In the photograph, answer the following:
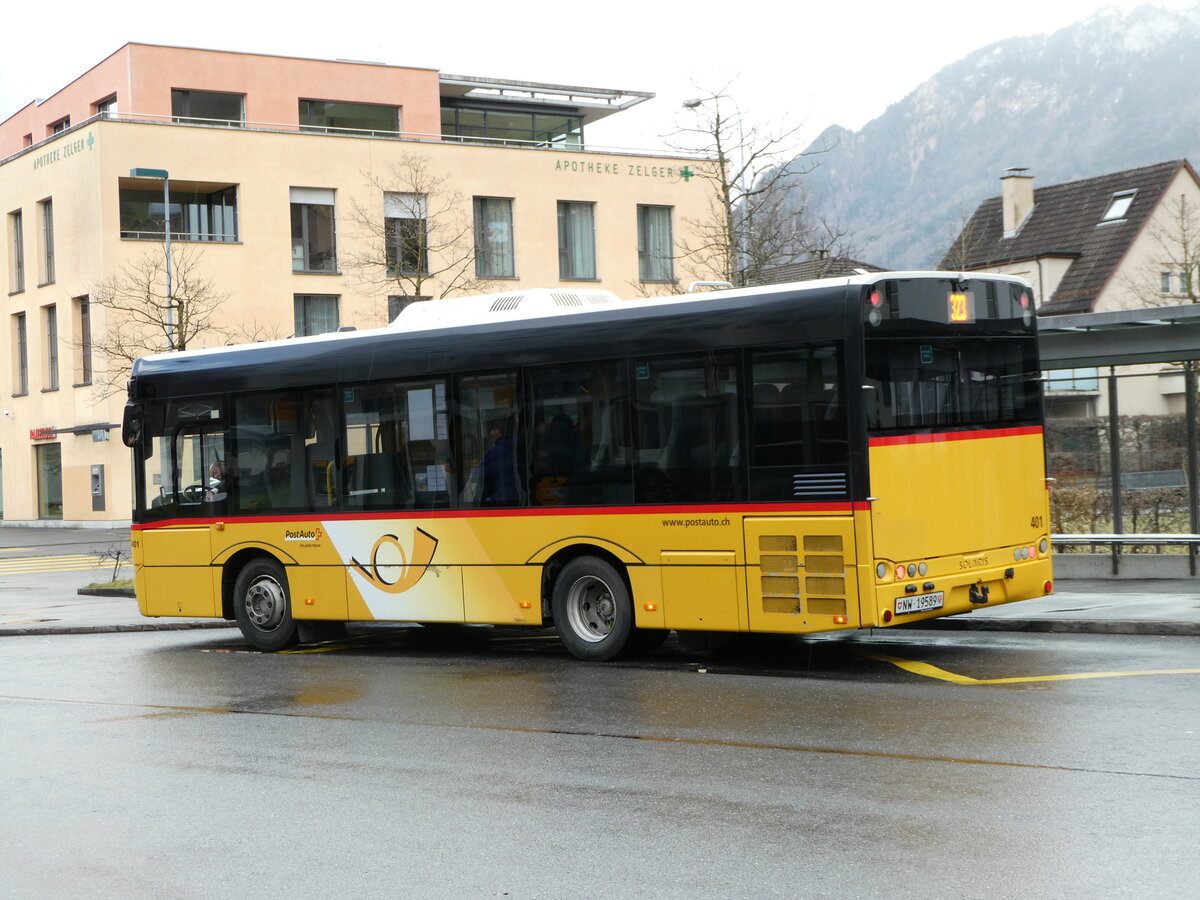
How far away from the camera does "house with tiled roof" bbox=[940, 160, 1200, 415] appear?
58156mm

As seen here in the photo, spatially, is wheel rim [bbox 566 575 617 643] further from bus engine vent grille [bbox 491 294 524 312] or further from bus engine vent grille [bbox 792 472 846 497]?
bus engine vent grille [bbox 491 294 524 312]

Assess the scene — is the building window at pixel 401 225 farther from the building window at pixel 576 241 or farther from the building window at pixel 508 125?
the building window at pixel 508 125

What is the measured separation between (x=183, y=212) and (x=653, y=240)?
17.9 meters

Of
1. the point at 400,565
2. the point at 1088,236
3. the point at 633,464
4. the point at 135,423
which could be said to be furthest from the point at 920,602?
the point at 1088,236

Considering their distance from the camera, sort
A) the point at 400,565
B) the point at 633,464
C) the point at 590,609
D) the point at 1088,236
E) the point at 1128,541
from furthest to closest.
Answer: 1. the point at 1088,236
2. the point at 1128,541
3. the point at 400,565
4. the point at 590,609
5. the point at 633,464

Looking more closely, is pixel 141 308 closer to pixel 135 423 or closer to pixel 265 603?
pixel 135 423

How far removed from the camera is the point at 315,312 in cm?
5088

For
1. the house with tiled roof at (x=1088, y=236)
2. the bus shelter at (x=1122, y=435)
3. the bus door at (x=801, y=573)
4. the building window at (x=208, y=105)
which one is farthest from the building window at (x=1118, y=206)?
the bus door at (x=801, y=573)

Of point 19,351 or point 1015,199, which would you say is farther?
point 1015,199

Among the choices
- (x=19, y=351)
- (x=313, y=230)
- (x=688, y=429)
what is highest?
(x=313, y=230)

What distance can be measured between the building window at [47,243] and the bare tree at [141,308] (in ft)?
16.2

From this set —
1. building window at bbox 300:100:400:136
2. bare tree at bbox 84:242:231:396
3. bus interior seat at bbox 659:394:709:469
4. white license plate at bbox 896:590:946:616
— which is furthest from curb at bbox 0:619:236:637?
building window at bbox 300:100:400:136

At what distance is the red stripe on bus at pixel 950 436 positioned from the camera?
11.0 metres

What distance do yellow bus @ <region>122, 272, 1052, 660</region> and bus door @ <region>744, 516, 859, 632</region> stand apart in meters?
0.02
